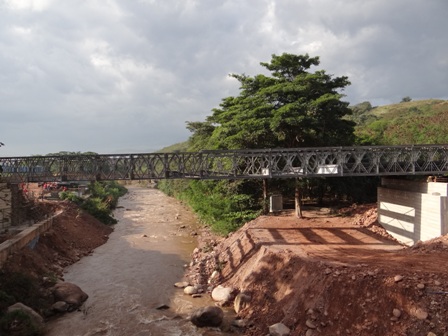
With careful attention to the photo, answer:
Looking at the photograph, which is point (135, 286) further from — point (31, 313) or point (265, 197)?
point (265, 197)

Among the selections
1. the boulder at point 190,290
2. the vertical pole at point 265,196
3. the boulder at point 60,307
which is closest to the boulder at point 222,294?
the boulder at point 190,290

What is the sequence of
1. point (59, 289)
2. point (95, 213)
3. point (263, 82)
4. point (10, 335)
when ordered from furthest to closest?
point (95, 213) < point (263, 82) < point (59, 289) < point (10, 335)

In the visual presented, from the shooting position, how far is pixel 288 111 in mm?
28422

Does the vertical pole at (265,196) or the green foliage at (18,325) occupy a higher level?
the vertical pole at (265,196)

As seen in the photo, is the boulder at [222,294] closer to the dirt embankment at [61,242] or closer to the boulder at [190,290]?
the boulder at [190,290]

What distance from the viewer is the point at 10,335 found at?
562 inches

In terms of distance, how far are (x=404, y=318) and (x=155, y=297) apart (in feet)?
43.3

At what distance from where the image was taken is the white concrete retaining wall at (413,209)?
68.5 feet

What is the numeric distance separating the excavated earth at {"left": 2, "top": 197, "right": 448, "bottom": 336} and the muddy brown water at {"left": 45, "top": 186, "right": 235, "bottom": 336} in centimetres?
172

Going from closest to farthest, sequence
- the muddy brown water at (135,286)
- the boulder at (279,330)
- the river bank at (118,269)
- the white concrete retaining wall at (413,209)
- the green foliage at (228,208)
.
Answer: the boulder at (279,330), the muddy brown water at (135,286), the river bank at (118,269), the white concrete retaining wall at (413,209), the green foliage at (228,208)

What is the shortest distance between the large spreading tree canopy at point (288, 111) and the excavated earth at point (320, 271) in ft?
24.9

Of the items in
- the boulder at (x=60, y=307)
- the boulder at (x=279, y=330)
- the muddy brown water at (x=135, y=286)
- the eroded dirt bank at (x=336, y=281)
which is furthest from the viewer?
the boulder at (x=60, y=307)

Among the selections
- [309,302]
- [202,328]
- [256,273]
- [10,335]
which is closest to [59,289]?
[10,335]

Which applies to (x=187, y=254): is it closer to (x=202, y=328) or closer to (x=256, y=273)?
(x=256, y=273)
